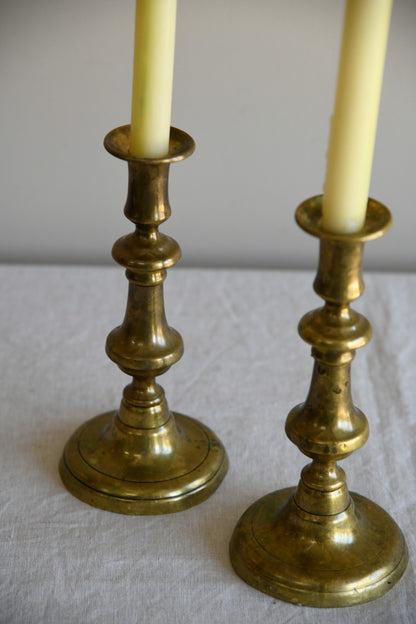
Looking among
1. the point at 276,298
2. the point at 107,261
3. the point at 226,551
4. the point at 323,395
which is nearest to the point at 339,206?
the point at 323,395

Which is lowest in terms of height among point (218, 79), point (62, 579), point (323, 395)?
point (62, 579)

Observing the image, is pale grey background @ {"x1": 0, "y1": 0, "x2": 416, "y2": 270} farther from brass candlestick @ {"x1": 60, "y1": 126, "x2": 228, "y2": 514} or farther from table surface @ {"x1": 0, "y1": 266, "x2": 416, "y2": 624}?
brass candlestick @ {"x1": 60, "y1": 126, "x2": 228, "y2": 514}

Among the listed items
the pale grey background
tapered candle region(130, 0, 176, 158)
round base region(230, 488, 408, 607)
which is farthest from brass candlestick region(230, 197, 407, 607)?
the pale grey background

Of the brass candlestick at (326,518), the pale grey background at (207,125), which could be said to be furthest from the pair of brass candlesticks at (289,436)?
the pale grey background at (207,125)

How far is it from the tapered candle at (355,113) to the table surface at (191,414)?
241mm

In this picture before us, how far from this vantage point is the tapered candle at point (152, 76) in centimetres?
53

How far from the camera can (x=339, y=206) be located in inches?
18.7

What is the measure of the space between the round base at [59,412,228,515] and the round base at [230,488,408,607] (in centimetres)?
6

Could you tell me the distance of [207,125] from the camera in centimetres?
90

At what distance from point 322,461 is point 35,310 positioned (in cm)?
39

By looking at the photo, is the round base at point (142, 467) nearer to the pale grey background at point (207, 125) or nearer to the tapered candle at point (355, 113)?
the tapered candle at point (355, 113)

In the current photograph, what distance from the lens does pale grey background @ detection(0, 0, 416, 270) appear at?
2.81 feet

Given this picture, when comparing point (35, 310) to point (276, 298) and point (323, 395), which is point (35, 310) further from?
point (323, 395)

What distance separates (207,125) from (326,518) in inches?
18.6
